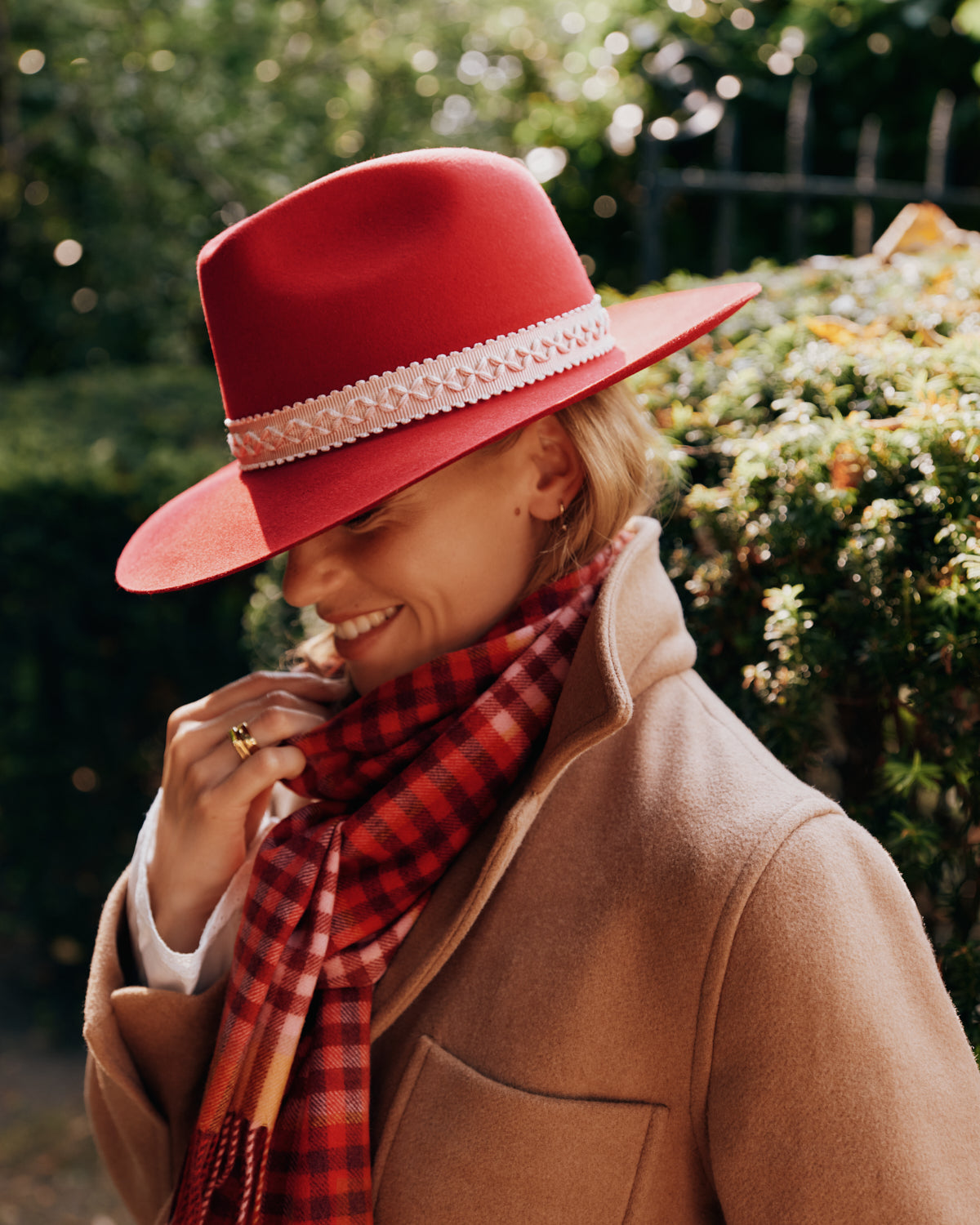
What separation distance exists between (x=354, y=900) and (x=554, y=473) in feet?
2.22

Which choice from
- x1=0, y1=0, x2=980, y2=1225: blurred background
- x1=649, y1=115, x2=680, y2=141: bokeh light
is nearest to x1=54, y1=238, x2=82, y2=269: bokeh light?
x1=0, y1=0, x2=980, y2=1225: blurred background

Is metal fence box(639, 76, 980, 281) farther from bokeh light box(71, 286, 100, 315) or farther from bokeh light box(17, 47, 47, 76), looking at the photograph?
bokeh light box(17, 47, 47, 76)

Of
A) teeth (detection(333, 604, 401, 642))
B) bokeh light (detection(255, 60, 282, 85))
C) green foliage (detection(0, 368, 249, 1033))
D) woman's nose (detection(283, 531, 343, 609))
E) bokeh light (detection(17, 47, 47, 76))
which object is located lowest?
green foliage (detection(0, 368, 249, 1033))

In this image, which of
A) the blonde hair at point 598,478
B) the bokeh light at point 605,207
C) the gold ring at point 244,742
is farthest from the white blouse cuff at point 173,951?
the bokeh light at point 605,207

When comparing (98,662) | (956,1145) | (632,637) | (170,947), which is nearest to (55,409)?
(98,662)

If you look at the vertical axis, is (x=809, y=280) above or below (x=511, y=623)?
above

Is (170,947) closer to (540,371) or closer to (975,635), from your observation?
(540,371)

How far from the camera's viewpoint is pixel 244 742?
1591 mm

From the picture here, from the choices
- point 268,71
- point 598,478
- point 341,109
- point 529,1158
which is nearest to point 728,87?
point 341,109

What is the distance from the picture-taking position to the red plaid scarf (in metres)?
1.37

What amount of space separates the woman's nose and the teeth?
0.07m

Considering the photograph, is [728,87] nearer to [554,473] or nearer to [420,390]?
[554,473]

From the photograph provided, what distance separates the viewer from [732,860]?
1.17 meters

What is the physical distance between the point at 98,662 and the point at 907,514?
11.9 feet
